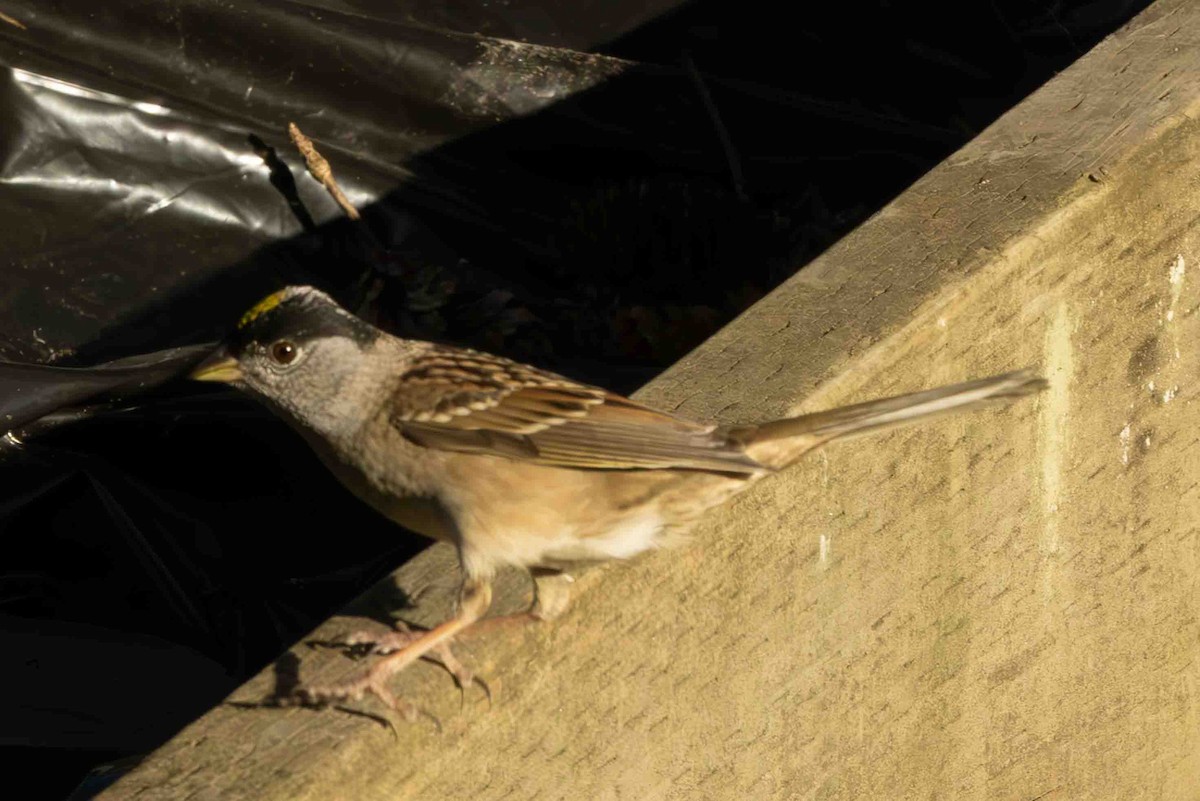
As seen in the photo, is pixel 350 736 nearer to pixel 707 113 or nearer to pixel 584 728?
pixel 584 728

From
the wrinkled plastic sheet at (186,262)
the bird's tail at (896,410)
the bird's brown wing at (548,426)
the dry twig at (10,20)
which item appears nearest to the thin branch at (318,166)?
the wrinkled plastic sheet at (186,262)

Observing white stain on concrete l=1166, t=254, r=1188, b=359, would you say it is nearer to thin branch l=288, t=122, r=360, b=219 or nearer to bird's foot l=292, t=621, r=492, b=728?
bird's foot l=292, t=621, r=492, b=728

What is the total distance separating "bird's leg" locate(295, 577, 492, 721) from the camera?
116 inches

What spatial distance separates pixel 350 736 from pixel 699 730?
0.94m

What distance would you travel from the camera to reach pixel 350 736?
284 centimetres

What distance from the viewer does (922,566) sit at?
3869 mm

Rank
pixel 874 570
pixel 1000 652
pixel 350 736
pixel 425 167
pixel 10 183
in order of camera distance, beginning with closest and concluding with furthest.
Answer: pixel 350 736 < pixel 874 570 < pixel 1000 652 < pixel 10 183 < pixel 425 167

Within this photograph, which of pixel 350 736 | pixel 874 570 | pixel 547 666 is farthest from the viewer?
pixel 874 570

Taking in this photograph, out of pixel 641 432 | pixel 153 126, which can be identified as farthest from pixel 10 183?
pixel 641 432

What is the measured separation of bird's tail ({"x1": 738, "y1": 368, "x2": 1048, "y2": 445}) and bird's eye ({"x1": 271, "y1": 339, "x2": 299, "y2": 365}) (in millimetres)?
926

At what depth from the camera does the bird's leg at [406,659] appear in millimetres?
2949

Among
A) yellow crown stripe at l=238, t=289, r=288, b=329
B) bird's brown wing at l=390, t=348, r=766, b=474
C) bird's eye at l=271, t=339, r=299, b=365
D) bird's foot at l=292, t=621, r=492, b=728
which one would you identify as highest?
yellow crown stripe at l=238, t=289, r=288, b=329

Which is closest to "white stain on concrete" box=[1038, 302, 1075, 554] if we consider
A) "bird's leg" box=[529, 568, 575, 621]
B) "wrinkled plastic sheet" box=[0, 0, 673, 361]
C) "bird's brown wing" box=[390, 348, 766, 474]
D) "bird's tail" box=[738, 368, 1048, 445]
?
"bird's tail" box=[738, 368, 1048, 445]

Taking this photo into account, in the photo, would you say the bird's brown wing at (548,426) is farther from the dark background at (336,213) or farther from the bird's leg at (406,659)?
the dark background at (336,213)
